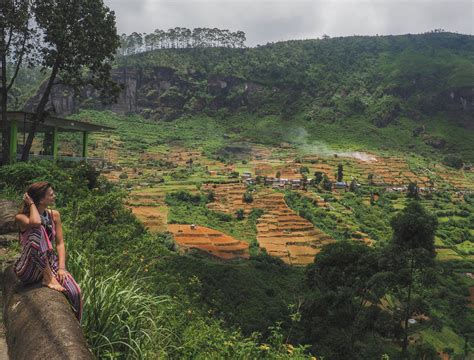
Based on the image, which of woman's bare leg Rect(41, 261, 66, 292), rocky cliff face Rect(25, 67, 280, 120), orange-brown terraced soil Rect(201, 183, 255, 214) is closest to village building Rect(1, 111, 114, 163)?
woman's bare leg Rect(41, 261, 66, 292)

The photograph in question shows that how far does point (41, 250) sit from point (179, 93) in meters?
119

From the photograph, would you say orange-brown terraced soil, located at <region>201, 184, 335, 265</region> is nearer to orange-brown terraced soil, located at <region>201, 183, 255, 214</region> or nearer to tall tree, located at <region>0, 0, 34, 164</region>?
orange-brown terraced soil, located at <region>201, 183, 255, 214</region>

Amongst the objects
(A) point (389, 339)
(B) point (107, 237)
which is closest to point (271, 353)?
(B) point (107, 237)

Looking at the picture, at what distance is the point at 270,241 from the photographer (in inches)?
1613

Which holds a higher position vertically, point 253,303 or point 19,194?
point 19,194

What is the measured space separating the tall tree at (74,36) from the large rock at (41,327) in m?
12.4

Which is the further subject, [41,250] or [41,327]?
[41,250]

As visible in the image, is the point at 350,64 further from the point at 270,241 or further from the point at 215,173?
the point at 270,241

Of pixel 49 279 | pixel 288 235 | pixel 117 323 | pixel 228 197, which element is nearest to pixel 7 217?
pixel 49 279

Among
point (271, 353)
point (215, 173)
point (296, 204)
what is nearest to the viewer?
point (271, 353)

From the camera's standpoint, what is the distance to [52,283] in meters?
3.17

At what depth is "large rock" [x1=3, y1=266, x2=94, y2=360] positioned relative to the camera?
238 centimetres

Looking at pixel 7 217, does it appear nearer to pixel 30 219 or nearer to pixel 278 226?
pixel 30 219

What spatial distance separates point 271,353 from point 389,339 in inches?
733
